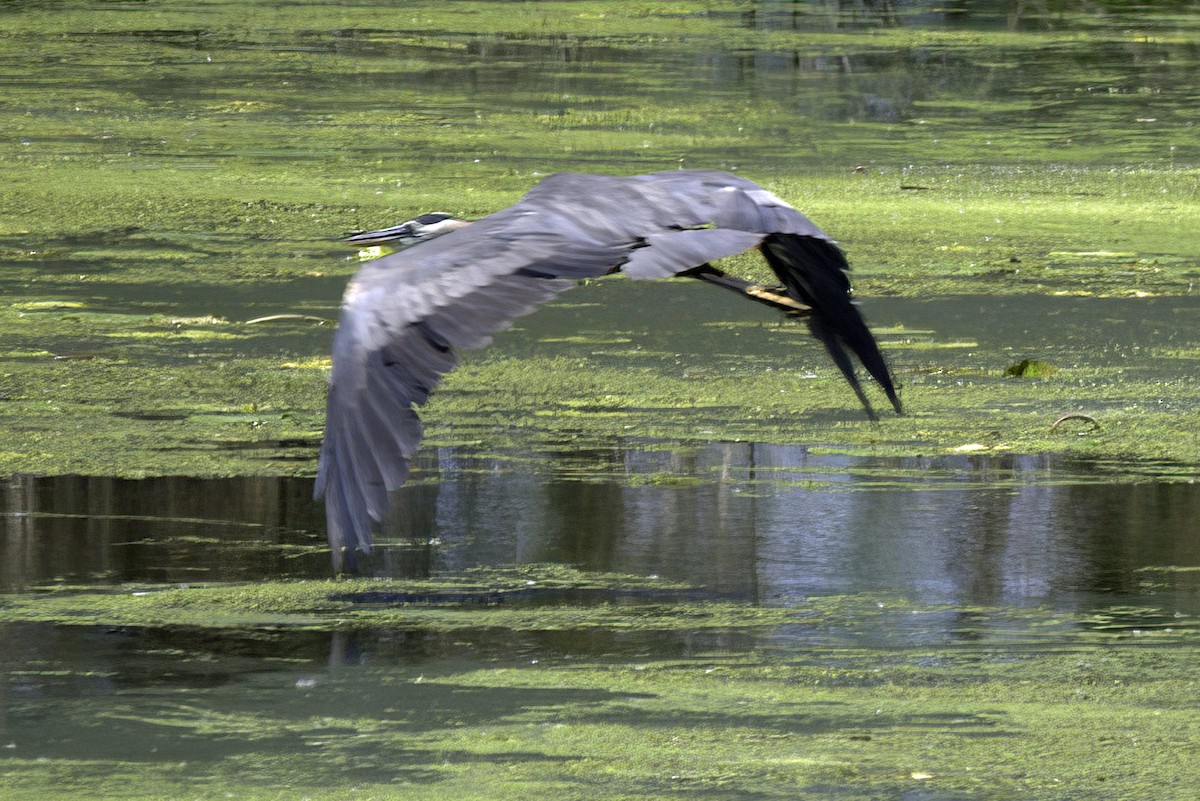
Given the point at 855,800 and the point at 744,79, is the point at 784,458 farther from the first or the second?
the point at 744,79

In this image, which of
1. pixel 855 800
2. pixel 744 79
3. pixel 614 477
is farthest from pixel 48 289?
pixel 744 79

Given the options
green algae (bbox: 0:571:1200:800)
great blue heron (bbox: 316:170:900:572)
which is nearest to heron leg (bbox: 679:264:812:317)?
great blue heron (bbox: 316:170:900:572)

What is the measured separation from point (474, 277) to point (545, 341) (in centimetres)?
364

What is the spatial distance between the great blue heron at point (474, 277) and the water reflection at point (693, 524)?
1183mm

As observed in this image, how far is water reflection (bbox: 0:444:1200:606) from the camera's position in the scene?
5039 millimetres

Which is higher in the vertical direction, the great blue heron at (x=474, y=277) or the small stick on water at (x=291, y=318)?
the small stick on water at (x=291, y=318)

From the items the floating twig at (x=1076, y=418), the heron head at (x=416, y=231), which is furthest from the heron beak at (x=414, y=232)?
the floating twig at (x=1076, y=418)

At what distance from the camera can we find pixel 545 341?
7.30 meters

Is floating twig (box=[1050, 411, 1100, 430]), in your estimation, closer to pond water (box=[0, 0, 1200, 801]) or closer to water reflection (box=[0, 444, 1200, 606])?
pond water (box=[0, 0, 1200, 801])

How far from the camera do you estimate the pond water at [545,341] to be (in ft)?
14.2

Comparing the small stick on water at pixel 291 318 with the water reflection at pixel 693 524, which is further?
the small stick on water at pixel 291 318

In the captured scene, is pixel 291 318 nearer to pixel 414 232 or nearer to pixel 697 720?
pixel 414 232

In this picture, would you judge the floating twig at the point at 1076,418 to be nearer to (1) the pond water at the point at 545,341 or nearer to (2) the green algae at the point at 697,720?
(1) the pond water at the point at 545,341

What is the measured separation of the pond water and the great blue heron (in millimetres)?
656
